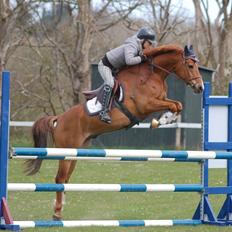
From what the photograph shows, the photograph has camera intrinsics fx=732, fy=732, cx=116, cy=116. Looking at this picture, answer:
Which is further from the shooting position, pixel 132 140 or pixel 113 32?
pixel 113 32

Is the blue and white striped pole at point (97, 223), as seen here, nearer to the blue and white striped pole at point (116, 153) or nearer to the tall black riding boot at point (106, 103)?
the blue and white striped pole at point (116, 153)

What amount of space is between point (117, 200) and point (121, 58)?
267 centimetres

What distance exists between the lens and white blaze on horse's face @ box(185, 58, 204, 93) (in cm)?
905

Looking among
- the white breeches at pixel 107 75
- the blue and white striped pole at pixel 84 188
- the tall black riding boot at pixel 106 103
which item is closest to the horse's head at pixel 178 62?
the white breeches at pixel 107 75

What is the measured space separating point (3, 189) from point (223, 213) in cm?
270

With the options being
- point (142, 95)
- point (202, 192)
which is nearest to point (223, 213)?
point (202, 192)

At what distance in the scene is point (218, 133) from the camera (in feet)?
27.6

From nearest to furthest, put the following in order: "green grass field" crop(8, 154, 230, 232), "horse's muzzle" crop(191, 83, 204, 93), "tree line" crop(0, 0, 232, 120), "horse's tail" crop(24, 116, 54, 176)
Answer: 1. "horse's muzzle" crop(191, 83, 204, 93)
2. "green grass field" crop(8, 154, 230, 232)
3. "horse's tail" crop(24, 116, 54, 176)
4. "tree line" crop(0, 0, 232, 120)

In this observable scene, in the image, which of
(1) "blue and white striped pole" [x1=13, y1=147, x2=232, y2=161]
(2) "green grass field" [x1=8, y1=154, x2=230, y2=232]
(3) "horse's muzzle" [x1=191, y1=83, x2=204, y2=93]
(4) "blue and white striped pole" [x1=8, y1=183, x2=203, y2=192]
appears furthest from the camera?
(2) "green grass field" [x1=8, y1=154, x2=230, y2=232]

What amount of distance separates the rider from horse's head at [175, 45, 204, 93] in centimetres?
48

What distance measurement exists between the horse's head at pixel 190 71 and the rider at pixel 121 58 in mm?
483

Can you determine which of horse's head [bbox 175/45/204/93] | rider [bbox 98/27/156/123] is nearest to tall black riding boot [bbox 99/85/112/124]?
rider [bbox 98/27/156/123]

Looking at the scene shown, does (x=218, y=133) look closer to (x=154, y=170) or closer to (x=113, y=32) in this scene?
(x=154, y=170)

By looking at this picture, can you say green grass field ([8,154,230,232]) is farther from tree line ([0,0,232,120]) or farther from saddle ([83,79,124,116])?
tree line ([0,0,232,120])
